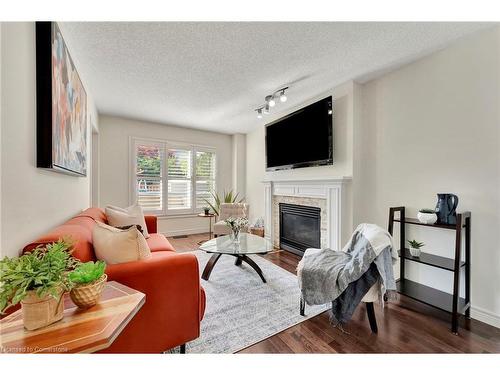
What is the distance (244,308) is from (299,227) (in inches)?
76.2

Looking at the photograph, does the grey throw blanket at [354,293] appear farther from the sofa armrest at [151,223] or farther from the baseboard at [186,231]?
the baseboard at [186,231]

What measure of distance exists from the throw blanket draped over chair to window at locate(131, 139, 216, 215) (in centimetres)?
376

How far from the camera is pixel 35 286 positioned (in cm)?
73

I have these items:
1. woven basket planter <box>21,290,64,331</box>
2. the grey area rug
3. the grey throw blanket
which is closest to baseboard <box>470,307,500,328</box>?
the grey throw blanket

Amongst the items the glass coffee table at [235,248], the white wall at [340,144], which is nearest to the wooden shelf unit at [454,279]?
the white wall at [340,144]

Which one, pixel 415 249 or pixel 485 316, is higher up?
pixel 415 249

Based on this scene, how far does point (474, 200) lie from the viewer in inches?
76.5

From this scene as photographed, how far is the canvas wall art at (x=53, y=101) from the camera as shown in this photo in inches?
50.6

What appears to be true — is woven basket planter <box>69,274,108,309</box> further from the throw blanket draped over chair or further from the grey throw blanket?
the grey throw blanket

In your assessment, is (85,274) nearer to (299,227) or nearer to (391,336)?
(391,336)

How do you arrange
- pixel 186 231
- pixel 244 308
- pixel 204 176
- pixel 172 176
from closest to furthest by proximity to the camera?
pixel 244 308 → pixel 172 176 → pixel 186 231 → pixel 204 176

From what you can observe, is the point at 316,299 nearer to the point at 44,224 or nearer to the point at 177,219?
the point at 44,224

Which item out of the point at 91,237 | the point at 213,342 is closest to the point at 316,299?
the point at 213,342

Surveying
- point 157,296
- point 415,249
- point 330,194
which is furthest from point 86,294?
point 330,194
